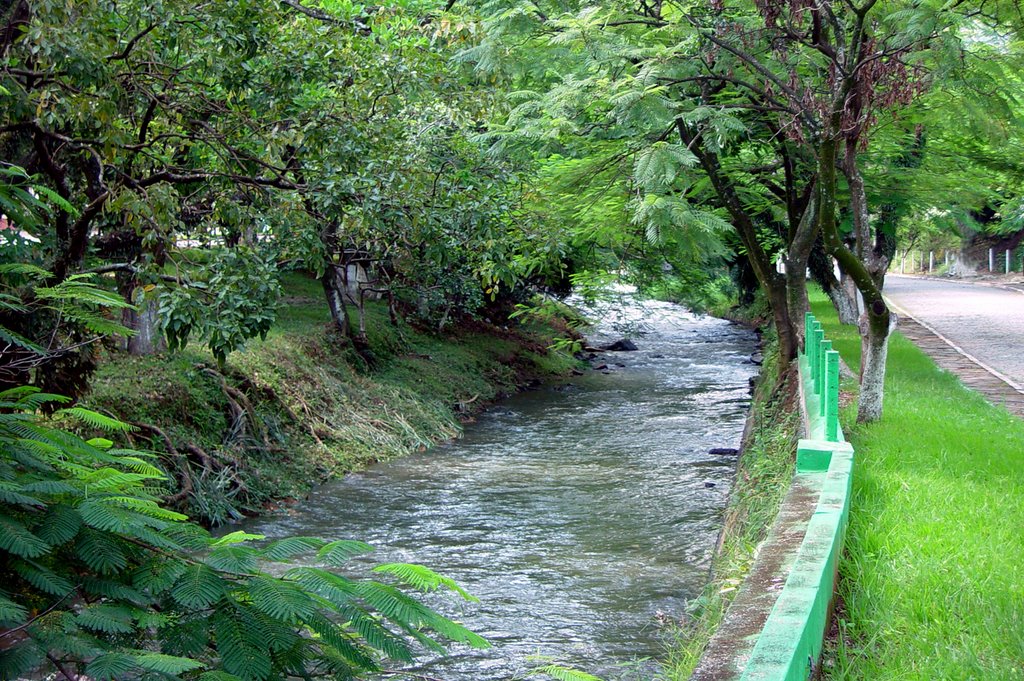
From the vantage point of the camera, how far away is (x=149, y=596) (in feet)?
12.5

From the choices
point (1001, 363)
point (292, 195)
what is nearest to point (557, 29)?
point (292, 195)

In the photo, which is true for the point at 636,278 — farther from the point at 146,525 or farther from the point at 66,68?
the point at 146,525

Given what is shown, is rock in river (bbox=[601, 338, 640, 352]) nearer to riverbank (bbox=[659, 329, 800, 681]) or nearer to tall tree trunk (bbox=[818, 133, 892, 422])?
riverbank (bbox=[659, 329, 800, 681])

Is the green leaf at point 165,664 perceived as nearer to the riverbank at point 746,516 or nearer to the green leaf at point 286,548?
the green leaf at point 286,548

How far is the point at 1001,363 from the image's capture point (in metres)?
16.8

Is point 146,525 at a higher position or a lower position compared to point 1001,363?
higher

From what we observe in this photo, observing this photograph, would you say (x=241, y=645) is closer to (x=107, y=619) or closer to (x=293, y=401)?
(x=107, y=619)

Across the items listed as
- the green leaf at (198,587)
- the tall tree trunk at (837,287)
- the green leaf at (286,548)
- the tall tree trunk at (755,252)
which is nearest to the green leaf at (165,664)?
the green leaf at (198,587)

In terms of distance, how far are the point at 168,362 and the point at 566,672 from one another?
12.6 metres

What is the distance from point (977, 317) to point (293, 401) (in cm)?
1686

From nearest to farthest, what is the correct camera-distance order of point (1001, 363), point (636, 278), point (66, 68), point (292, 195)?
1. point (66, 68)
2. point (292, 195)
3. point (1001, 363)
4. point (636, 278)

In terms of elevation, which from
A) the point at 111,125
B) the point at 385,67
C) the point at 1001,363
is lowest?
the point at 1001,363

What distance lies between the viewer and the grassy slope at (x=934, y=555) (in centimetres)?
476

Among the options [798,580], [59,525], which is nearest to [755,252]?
[798,580]
